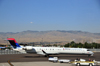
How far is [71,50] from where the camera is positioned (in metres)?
42.7

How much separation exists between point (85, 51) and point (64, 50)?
5.82 metres

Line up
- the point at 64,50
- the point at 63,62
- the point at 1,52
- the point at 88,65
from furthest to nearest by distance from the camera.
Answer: the point at 1,52 → the point at 64,50 → the point at 63,62 → the point at 88,65

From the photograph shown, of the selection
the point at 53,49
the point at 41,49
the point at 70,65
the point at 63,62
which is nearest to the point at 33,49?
the point at 41,49

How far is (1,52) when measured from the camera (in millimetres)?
56188

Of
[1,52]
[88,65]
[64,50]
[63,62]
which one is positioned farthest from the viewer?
[1,52]

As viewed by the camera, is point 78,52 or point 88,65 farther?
point 78,52

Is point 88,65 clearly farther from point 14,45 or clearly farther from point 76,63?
point 14,45

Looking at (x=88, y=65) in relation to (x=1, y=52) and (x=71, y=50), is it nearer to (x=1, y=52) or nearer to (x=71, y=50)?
(x=71, y=50)

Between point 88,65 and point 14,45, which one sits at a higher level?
point 14,45

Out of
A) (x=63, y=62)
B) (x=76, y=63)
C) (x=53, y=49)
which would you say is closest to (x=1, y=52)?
(x=53, y=49)

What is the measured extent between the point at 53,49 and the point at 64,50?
2958 millimetres

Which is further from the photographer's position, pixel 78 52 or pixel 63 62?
pixel 78 52

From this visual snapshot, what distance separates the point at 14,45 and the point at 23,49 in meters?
3.64

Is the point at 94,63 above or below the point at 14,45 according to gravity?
below
